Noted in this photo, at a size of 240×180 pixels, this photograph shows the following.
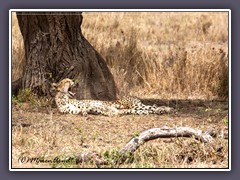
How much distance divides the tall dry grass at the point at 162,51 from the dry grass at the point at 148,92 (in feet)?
0.04

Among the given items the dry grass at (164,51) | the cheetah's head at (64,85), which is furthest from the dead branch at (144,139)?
the cheetah's head at (64,85)

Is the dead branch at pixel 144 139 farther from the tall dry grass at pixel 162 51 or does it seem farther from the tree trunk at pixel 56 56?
the tree trunk at pixel 56 56

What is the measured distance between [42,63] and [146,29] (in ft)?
11.6

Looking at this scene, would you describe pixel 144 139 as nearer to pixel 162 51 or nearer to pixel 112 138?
pixel 112 138

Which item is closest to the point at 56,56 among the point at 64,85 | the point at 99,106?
the point at 64,85

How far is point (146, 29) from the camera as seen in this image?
590 inches

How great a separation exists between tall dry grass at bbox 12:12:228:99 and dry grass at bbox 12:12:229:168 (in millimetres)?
13

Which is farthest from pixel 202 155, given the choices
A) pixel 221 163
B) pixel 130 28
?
pixel 130 28

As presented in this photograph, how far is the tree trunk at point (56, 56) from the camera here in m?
11.7

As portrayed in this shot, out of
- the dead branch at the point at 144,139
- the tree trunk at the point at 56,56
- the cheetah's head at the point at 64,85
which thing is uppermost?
the tree trunk at the point at 56,56

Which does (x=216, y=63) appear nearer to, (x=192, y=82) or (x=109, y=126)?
(x=192, y=82)

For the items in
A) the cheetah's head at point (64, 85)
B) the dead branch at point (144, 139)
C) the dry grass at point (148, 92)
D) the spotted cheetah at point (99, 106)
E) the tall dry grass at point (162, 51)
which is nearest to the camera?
the dead branch at point (144, 139)

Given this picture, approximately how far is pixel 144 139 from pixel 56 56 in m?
2.78

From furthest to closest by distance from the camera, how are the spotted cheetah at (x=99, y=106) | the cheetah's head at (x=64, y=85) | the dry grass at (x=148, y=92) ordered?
the cheetah's head at (x=64, y=85)
the spotted cheetah at (x=99, y=106)
the dry grass at (x=148, y=92)
